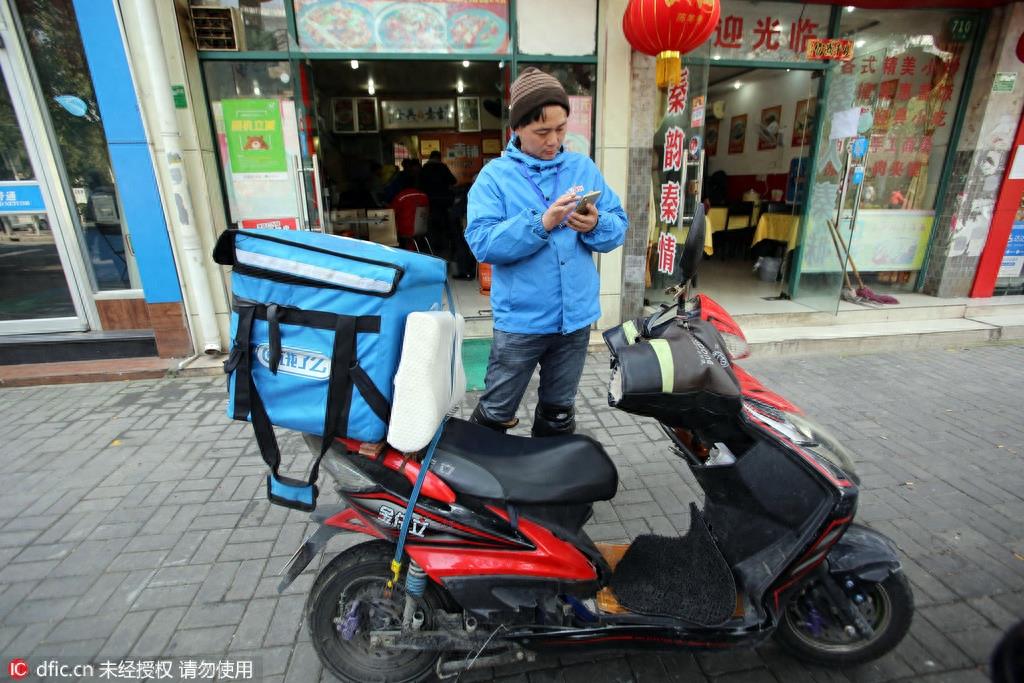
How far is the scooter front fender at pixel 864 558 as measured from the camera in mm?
1691

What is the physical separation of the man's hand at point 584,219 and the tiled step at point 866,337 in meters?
3.85

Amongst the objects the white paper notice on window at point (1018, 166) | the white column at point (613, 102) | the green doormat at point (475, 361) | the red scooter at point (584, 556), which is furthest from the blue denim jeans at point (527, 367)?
the white paper notice on window at point (1018, 166)

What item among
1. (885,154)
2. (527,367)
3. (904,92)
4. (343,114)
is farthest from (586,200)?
(343,114)

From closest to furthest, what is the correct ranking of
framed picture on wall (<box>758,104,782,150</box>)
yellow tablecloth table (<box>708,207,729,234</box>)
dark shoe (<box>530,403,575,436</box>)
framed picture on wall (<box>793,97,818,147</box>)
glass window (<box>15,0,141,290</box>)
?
1. dark shoe (<box>530,403,575,436</box>)
2. glass window (<box>15,0,141,290</box>)
3. framed picture on wall (<box>793,97,818,147</box>)
4. framed picture on wall (<box>758,104,782,150</box>)
5. yellow tablecloth table (<box>708,207,729,234</box>)

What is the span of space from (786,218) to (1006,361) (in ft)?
9.89

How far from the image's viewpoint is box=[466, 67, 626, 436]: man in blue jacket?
6.57 feet

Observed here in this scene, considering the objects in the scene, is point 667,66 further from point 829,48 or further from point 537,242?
point 537,242

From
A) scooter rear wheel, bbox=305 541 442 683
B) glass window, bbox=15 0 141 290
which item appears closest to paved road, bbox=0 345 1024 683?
scooter rear wheel, bbox=305 541 442 683

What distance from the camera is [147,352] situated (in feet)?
16.3

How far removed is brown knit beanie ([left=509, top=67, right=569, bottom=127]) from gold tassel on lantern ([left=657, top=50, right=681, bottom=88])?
2873 millimetres

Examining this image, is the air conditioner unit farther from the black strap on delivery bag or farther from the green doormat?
the black strap on delivery bag

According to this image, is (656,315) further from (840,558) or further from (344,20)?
(344,20)

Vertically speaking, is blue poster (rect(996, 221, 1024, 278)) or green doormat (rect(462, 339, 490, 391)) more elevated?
blue poster (rect(996, 221, 1024, 278))

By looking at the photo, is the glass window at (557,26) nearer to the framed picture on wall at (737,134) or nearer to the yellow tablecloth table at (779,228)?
the yellow tablecloth table at (779,228)
